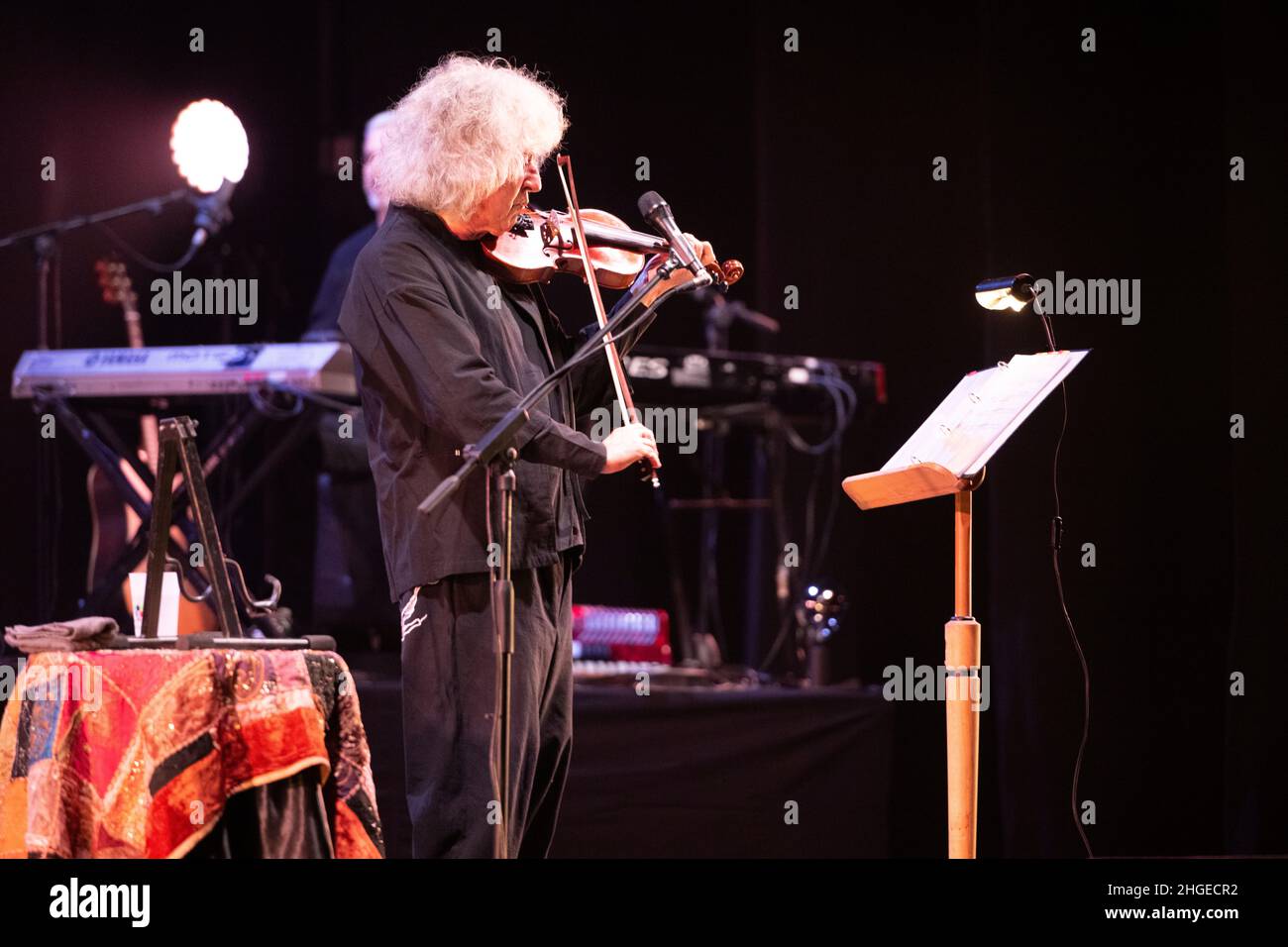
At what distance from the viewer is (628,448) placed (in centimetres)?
262

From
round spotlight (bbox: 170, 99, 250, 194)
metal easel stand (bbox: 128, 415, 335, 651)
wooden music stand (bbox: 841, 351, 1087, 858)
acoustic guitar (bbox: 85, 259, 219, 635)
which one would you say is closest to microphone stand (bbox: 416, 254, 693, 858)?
metal easel stand (bbox: 128, 415, 335, 651)

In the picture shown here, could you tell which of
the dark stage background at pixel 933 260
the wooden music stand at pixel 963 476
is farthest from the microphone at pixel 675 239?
the dark stage background at pixel 933 260

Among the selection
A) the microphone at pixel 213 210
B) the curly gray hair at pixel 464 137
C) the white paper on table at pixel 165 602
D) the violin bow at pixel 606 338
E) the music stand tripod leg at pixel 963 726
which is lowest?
the music stand tripod leg at pixel 963 726

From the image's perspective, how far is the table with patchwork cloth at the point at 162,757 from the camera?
2.38m

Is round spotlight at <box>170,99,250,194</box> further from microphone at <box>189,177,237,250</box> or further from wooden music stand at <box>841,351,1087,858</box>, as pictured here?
wooden music stand at <box>841,351,1087,858</box>

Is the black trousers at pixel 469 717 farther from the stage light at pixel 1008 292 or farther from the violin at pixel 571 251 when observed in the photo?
the stage light at pixel 1008 292

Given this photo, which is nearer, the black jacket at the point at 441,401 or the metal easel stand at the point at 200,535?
the black jacket at the point at 441,401

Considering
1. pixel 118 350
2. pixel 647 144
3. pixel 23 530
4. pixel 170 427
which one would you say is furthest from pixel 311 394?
pixel 647 144

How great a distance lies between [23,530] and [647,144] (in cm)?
283

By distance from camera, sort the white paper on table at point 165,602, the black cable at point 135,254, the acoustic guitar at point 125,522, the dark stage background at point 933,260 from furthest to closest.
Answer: the black cable at point 135,254
the acoustic guitar at point 125,522
the dark stage background at point 933,260
the white paper on table at point 165,602

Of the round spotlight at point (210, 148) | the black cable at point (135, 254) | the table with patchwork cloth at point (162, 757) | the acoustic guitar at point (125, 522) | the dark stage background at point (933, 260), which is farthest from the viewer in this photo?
the black cable at point (135, 254)

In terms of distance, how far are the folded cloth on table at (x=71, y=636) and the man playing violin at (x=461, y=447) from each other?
0.49 meters

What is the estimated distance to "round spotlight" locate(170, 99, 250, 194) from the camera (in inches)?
195
